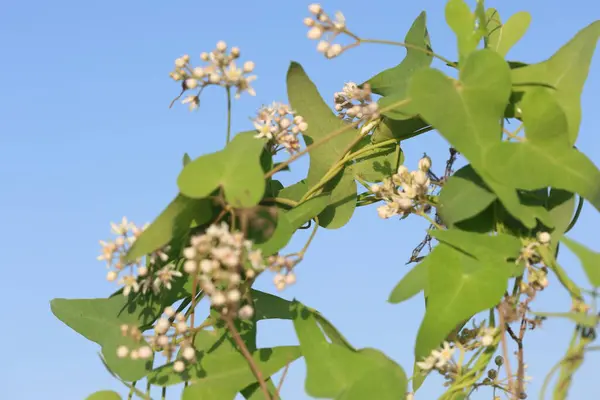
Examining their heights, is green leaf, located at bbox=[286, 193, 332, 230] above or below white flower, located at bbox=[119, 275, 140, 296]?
above

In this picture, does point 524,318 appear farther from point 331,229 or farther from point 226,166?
point 226,166

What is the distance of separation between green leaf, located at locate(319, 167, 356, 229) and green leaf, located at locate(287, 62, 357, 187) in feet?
0.13

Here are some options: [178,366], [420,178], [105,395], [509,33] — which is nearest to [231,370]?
[178,366]

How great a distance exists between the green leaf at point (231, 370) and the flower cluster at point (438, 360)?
0.74 feet

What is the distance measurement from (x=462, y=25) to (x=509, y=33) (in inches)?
5.9

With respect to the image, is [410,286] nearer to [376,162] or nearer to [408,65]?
[376,162]

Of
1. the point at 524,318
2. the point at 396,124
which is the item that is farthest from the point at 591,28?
the point at 524,318

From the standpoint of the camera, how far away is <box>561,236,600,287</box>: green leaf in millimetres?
1228

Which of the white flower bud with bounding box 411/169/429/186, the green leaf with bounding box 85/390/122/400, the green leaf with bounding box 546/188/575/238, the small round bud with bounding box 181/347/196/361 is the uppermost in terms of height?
the white flower bud with bounding box 411/169/429/186

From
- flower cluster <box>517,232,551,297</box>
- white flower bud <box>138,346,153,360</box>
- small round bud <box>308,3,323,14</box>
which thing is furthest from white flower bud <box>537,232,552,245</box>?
white flower bud <box>138,346,153,360</box>

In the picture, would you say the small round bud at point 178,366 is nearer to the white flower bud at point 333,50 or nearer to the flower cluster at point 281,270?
Result: the flower cluster at point 281,270

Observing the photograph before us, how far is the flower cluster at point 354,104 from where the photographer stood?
4.57 feet

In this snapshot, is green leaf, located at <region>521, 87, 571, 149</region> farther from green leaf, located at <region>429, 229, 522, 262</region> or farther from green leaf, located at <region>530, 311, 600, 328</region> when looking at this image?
green leaf, located at <region>530, 311, 600, 328</region>

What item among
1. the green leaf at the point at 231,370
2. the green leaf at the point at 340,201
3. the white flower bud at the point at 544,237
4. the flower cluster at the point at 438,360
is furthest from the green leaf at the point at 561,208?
the green leaf at the point at 231,370
